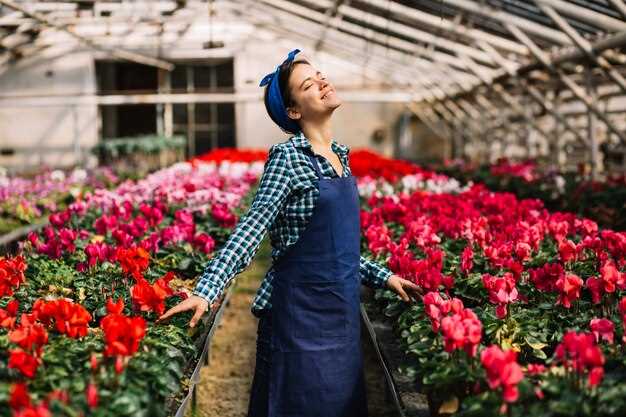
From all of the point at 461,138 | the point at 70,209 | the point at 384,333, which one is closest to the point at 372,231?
the point at 384,333

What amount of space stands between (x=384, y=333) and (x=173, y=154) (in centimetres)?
1586

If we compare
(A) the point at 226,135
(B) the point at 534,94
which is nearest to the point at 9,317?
(B) the point at 534,94

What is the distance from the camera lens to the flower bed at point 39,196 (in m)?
7.01

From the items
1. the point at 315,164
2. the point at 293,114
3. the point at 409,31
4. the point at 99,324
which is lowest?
the point at 99,324

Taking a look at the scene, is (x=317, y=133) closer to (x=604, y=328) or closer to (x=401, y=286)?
(x=401, y=286)

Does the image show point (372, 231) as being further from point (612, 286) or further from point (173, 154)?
point (173, 154)

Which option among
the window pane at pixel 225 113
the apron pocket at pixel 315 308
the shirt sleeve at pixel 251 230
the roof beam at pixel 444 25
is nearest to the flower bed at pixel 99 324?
the shirt sleeve at pixel 251 230

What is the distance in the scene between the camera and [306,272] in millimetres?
2227

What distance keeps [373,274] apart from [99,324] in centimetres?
102

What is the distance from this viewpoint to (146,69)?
21.0m

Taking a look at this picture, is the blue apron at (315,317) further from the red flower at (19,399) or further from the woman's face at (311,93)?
the red flower at (19,399)

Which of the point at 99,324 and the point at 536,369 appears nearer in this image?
the point at 536,369

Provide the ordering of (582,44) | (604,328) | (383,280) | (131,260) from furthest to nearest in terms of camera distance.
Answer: (582,44) < (131,260) < (383,280) < (604,328)

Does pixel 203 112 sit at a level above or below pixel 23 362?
below
